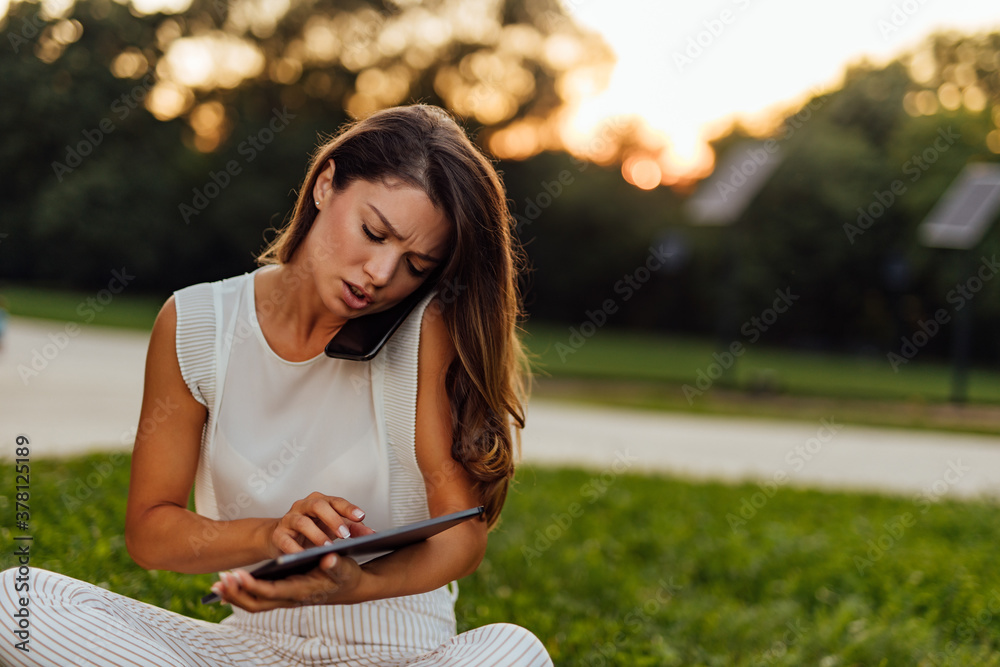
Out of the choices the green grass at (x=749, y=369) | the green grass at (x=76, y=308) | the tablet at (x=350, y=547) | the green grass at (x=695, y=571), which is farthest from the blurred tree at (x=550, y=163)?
the tablet at (x=350, y=547)

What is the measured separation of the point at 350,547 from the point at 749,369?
1787 cm

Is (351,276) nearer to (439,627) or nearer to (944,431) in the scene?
(439,627)

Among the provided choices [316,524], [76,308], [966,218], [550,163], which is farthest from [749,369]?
[316,524]

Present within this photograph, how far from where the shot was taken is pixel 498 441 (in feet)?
6.14

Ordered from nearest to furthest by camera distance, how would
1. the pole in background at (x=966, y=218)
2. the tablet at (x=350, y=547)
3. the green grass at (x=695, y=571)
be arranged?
the tablet at (x=350, y=547)
the green grass at (x=695, y=571)
the pole in background at (x=966, y=218)

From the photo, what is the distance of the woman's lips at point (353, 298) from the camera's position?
6.01 feet

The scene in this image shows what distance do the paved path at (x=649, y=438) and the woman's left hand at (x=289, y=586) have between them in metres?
4.34

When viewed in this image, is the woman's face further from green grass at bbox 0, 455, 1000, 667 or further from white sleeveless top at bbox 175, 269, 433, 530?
green grass at bbox 0, 455, 1000, 667

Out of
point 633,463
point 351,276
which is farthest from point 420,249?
point 633,463

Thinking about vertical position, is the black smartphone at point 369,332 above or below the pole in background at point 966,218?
above

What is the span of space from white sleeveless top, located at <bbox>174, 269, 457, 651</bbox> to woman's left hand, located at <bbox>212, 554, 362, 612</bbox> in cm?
37

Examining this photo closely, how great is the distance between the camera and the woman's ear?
1866 mm

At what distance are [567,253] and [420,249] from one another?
25.3 metres

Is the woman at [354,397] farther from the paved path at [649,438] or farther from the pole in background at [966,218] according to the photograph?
the pole in background at [966,218]
